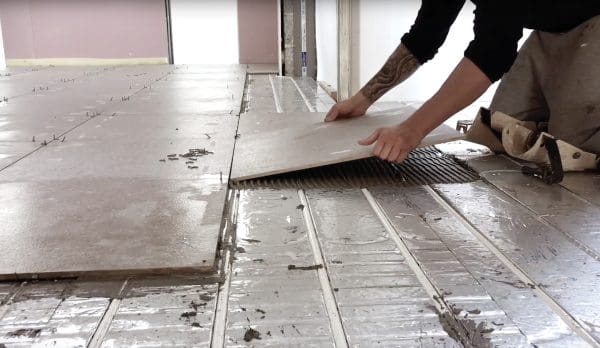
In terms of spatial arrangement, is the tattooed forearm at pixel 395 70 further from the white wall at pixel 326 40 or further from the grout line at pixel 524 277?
the white wall at pixel 326 40

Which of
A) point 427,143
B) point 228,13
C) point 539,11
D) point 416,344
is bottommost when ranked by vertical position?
point 416,344

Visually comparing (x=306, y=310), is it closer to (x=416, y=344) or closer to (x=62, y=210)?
(x=416, y=344)

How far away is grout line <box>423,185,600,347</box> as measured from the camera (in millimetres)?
968

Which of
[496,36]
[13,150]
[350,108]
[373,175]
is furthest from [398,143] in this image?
[13,150]

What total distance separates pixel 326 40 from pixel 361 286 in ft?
14.6

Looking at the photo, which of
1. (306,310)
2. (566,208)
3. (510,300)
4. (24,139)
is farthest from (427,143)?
(24,139)

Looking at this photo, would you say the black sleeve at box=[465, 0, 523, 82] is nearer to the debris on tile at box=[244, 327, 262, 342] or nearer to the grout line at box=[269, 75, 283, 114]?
the debris on tile at box=[244, 327, 262, 342]

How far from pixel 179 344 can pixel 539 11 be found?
1.65 meters

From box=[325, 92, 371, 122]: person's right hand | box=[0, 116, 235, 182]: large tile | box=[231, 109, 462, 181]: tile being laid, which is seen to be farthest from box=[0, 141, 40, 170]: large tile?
box=[325, 92, 371, 122]: person's right hand

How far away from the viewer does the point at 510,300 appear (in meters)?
1.08

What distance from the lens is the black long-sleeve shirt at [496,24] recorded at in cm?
154

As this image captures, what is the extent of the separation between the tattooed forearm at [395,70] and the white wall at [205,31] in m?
7.71

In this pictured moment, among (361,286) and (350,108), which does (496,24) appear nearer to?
(361,286)

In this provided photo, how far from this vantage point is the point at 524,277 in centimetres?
117
